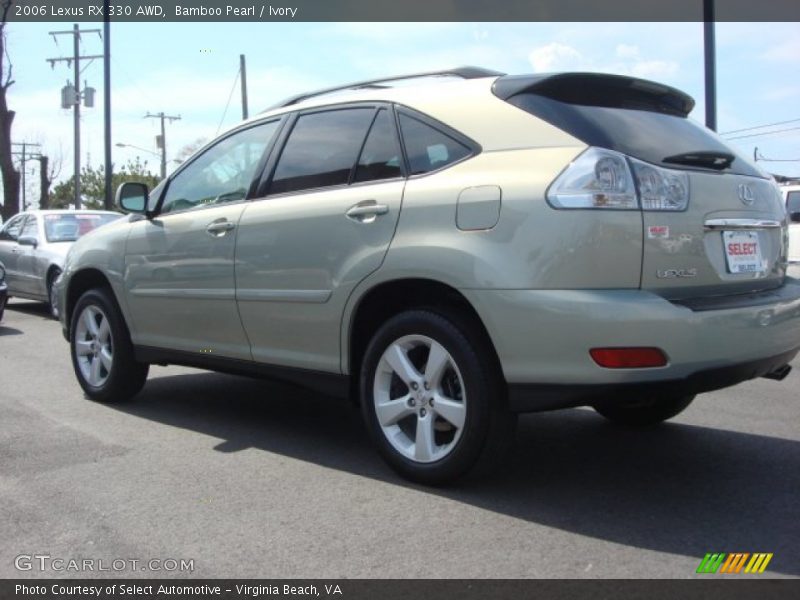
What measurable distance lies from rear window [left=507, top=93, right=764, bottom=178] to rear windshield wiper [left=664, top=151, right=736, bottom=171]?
25 mm

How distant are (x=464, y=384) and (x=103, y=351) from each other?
3.14 m

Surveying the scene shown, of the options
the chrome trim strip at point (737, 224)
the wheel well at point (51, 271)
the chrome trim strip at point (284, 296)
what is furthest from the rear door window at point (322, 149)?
the wheel well at point (51, 271)

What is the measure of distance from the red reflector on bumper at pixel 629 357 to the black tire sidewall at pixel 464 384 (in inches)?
19.7

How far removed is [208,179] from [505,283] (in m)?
2.41

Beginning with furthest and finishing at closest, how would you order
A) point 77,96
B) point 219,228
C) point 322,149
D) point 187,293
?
point 77,96, point 187,293, point 219,228, point 322,149

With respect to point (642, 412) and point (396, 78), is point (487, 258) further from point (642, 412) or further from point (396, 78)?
point (642, 412)

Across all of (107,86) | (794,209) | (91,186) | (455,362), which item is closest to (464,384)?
(455,362)

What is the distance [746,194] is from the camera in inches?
140

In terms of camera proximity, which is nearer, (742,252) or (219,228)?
(742,252)

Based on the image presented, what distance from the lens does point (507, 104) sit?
11.6ft

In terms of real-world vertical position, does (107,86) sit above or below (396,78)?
above

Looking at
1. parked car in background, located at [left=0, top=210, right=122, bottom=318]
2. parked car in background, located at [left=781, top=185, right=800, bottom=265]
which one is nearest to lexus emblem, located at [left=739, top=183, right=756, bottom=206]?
parked car in background, located at [left=0, top=210, right=122, bottom=318]

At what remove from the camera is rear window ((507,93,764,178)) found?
3.28 metres
